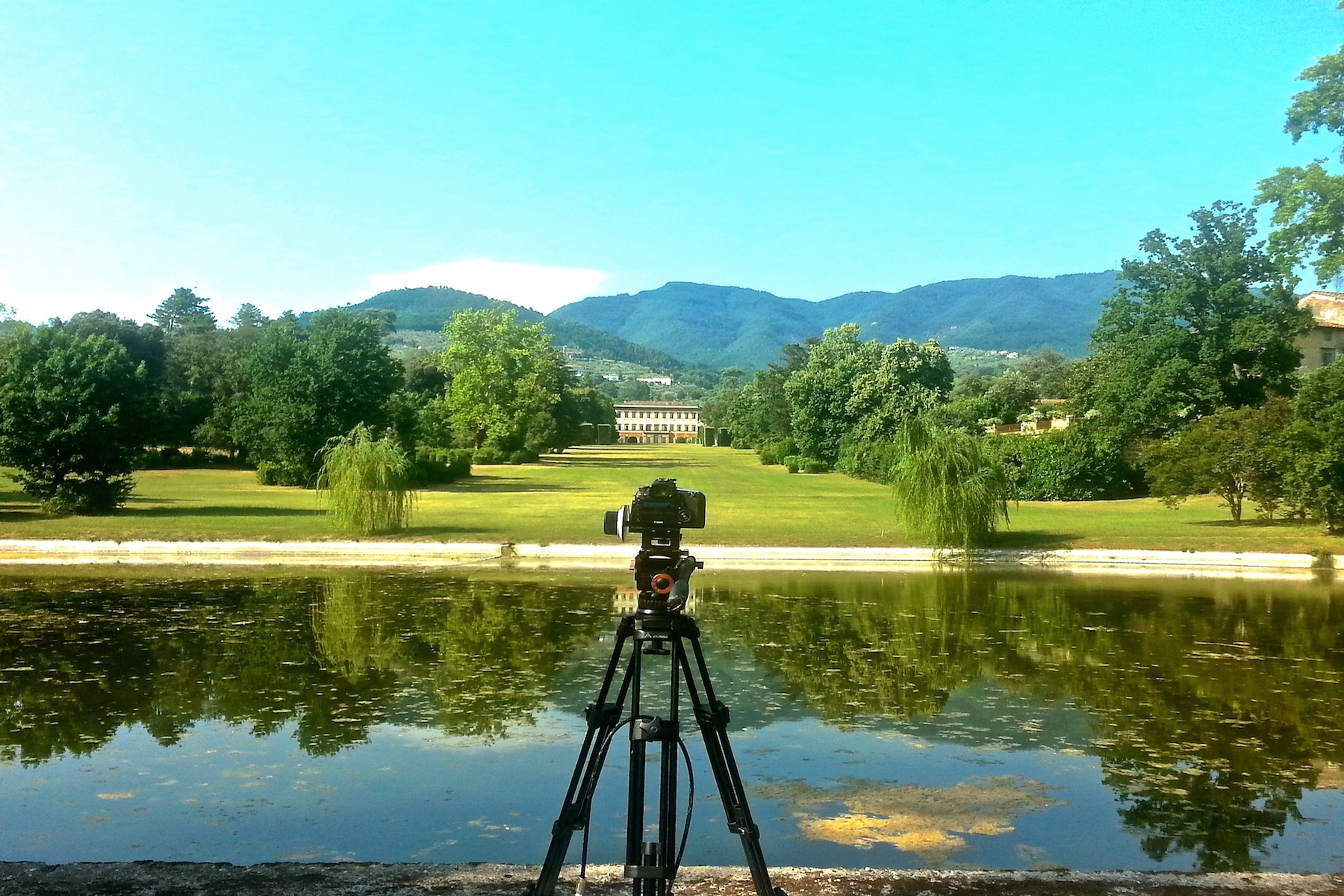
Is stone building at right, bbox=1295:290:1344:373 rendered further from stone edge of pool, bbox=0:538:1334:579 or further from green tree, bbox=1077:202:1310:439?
stone edge of pool, bbox=0:538:1334:579

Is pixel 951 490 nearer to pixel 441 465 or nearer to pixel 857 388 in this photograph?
pixel 441 465

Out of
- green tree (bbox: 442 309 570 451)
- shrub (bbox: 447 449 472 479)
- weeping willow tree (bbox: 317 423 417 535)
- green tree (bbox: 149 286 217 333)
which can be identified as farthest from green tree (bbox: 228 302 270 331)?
weeping willow tree (bbox: 317 423 417 535)

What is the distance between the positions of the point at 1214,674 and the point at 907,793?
5071 millimetres

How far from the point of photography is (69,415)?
2575cm

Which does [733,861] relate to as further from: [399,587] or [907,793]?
[399,587]

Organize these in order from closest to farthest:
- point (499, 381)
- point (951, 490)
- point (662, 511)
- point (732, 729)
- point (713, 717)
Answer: point (713, 717) < point (662, 511) < point (732, 729) < point (951, 490) < point (499, 381)

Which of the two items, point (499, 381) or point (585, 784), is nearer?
point (585, 784)

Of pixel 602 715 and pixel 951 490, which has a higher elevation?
pixel 951 490

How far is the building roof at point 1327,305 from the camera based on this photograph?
8069cm

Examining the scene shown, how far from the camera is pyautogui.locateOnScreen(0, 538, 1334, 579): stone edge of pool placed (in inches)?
760

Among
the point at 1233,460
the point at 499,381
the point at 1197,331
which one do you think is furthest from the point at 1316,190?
the point at 499,381

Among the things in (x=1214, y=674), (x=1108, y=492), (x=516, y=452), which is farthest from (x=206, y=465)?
(x=1214, y=674)

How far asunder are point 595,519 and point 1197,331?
34.0 m

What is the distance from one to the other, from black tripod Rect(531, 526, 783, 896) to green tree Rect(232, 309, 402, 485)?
42957mm
